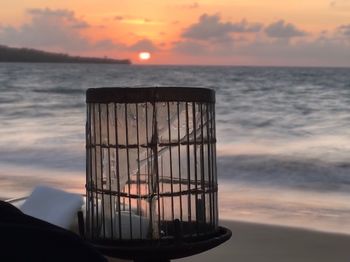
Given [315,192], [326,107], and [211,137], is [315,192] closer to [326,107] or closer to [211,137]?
[211,137]

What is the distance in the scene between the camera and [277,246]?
4520mm

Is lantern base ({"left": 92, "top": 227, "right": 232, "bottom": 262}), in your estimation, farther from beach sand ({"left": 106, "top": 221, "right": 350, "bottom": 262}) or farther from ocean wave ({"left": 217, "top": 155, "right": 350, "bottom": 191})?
ocean wave ({"left": 217, "top": 155, "right": 350, "bottom": 191})

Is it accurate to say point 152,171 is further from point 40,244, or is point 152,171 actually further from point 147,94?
point 40,244

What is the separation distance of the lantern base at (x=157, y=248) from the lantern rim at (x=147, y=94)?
13.9 inches

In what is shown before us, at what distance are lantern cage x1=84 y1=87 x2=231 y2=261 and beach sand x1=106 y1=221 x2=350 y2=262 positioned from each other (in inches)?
78.0

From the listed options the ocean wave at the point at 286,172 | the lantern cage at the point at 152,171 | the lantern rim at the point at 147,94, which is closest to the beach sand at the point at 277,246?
the lantern cage at the point at 152,171

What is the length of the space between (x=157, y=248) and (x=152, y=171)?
19 cm

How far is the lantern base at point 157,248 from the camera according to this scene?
5.94 ft

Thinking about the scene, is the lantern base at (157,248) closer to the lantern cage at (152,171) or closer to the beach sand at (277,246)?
the lantern cage at (152,171)

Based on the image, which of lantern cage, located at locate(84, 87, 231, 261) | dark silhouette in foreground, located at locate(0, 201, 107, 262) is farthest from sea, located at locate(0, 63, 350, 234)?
dark silhouette in foreground, located at locate(0, 201, 107, 262)

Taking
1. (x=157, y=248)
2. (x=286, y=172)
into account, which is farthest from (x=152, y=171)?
(x=286, y=172)

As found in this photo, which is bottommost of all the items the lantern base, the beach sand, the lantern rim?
the beach sand

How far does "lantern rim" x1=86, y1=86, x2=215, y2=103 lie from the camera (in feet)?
5.98

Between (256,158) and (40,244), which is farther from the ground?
(40,244)
